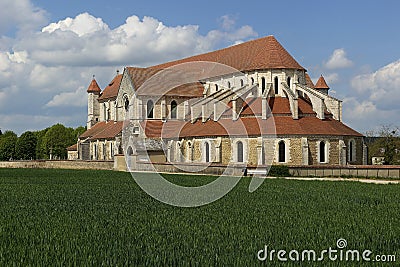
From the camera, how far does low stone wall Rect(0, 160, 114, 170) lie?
7281cm

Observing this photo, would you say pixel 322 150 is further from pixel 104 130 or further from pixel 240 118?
pixel 104 130

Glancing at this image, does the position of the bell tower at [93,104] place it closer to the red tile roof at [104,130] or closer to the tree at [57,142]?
the red tile roof at [104,130]

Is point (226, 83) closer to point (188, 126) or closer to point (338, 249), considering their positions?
point (188, 126)

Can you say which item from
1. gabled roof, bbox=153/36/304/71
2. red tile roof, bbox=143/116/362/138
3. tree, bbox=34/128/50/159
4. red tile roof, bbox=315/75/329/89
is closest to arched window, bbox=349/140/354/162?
red tile roof, bbox=143/116/362/138

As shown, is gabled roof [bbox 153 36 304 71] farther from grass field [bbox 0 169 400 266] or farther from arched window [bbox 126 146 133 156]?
grass field [bbox 0 169 400 266]

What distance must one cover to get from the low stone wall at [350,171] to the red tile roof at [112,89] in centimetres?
4633

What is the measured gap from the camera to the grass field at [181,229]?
42.3ft

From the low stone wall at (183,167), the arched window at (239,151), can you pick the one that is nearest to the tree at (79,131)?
the low stone wall at (183,167)

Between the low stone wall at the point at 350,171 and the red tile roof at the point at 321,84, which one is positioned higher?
the red tile roof at the point at 321,84

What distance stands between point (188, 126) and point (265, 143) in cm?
1345

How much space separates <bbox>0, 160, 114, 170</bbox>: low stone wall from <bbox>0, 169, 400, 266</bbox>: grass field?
4397 centimetres

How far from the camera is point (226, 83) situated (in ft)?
249

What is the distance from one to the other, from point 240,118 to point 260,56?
10.1 meters

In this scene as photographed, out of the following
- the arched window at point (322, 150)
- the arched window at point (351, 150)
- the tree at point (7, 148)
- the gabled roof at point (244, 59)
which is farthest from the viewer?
the tree at point (7, 148)
